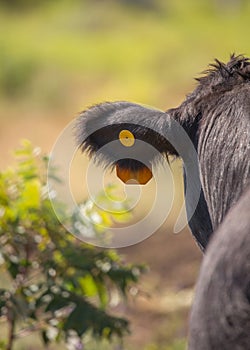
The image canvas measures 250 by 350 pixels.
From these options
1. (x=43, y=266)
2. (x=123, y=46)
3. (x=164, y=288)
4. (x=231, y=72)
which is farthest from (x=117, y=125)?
(x=123, y=46)

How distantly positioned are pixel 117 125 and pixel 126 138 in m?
0.06

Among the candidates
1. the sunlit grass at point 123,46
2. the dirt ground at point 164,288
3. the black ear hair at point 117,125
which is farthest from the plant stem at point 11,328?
the sunlit grass at point 123,46

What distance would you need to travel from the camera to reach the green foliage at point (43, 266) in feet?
17.2

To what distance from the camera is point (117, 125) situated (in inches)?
161

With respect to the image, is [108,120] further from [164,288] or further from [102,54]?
[102,54]

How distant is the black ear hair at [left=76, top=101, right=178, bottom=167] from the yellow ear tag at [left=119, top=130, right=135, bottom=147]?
17mm

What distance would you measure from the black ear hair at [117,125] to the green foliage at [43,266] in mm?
1035

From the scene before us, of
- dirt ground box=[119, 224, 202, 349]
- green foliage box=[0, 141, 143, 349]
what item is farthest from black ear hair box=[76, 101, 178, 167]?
dirt ground box=[119, 224, 202, 349]

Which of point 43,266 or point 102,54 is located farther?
point 102,54

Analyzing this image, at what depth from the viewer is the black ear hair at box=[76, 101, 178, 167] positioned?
402 cm

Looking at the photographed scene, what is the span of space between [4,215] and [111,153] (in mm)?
1350

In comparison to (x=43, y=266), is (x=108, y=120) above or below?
above

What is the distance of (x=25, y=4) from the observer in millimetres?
26125

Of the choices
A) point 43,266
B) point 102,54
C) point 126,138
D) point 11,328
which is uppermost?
point 102,54
